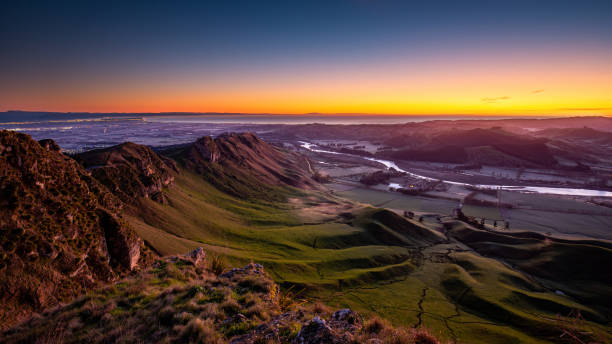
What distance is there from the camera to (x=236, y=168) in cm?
9044

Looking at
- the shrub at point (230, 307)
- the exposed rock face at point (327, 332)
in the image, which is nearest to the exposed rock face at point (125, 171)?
the shrub at point (230, 307)

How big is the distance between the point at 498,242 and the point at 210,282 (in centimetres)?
6312

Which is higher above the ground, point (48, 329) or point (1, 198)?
point (1, 198)

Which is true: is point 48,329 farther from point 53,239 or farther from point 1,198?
point 1,198

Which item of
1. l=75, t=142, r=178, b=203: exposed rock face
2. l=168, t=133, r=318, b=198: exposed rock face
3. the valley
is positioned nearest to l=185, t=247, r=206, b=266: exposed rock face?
the valley

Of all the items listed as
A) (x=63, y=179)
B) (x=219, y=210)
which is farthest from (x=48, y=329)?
(x=219, y=210)

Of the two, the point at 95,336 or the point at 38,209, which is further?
the point at 38,209

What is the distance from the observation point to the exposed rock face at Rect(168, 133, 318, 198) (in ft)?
261

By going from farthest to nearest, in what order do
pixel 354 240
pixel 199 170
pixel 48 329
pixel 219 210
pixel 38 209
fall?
pixel 199 170 → pixel 219 210 → pixel 354 240 → pixel 38 209 → pixel 48 329

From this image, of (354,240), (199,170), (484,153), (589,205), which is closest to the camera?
(354,240)

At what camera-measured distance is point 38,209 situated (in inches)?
703

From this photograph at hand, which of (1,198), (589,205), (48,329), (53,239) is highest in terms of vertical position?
(1,198)

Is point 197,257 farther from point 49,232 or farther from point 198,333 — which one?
point 198,333

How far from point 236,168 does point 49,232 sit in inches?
2895
